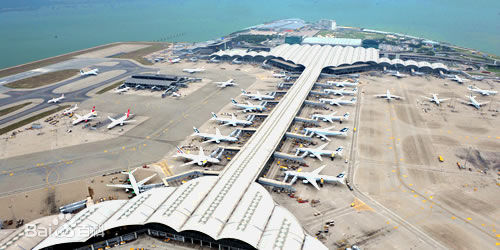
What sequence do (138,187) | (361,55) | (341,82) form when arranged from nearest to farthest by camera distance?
(138,187) < (341,82) < (361,55)

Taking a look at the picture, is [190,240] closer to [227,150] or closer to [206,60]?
[227,150]

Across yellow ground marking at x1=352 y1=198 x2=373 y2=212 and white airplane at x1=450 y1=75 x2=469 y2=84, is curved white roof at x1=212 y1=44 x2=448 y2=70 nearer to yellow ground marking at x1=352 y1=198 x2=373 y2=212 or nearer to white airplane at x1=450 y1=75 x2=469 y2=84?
white airplane at x1=450 y1=75 x2=469 y2=84

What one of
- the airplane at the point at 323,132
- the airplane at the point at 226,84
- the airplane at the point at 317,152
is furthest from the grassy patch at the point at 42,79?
the airplane at the point at 317,152

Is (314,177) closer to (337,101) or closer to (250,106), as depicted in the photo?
(250,106)

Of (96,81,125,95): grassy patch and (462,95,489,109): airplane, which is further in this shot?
(96,81,125,95): grassy patch

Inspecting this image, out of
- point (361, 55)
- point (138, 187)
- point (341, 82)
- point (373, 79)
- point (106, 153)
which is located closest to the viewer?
point (138, 187)

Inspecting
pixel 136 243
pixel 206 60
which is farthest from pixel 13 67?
pixel 136 243

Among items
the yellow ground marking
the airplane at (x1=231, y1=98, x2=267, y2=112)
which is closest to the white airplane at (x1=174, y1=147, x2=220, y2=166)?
the yellow ground marking

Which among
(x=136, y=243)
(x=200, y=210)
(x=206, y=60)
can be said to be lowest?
(x=136, y=243)
